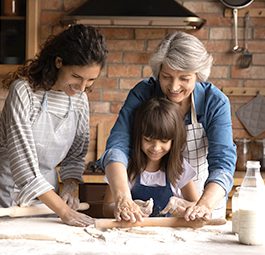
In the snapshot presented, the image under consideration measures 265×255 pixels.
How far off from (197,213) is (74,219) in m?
0.36

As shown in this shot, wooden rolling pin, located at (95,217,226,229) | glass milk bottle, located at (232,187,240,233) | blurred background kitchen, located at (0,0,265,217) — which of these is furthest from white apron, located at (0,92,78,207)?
blurred background kitchen, located at (0,0,265,217)

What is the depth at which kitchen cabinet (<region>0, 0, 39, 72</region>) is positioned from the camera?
374 cm

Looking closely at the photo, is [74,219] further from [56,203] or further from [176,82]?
[176,82]

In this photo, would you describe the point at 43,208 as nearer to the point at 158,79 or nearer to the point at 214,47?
the point at 158,79

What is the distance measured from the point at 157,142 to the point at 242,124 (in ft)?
6.11

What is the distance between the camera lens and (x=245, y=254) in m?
1.64

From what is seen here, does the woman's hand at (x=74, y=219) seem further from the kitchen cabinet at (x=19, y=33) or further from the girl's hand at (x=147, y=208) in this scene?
the kitchen cabinet at (x=19, y=33)

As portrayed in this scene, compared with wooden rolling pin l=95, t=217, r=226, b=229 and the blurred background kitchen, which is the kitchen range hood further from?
wooden rolling pin l=95, t=217, r=226, b=229

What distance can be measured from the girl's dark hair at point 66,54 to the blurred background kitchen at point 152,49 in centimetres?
165

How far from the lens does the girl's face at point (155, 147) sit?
2.12m

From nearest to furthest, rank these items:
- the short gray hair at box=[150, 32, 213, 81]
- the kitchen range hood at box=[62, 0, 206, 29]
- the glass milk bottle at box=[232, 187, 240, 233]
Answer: the glass milk bottle at box=[232, 187, 240, 233] < the short gray hair at box=[150, 32, 213, 81] < the kitchen range hood at box=[62, 0, 206, 29]

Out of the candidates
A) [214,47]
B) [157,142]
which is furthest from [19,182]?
[214,47]

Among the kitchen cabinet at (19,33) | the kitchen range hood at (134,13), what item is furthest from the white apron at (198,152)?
the kitchen cabinet at (19,33)

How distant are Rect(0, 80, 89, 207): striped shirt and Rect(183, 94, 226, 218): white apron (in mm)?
359
